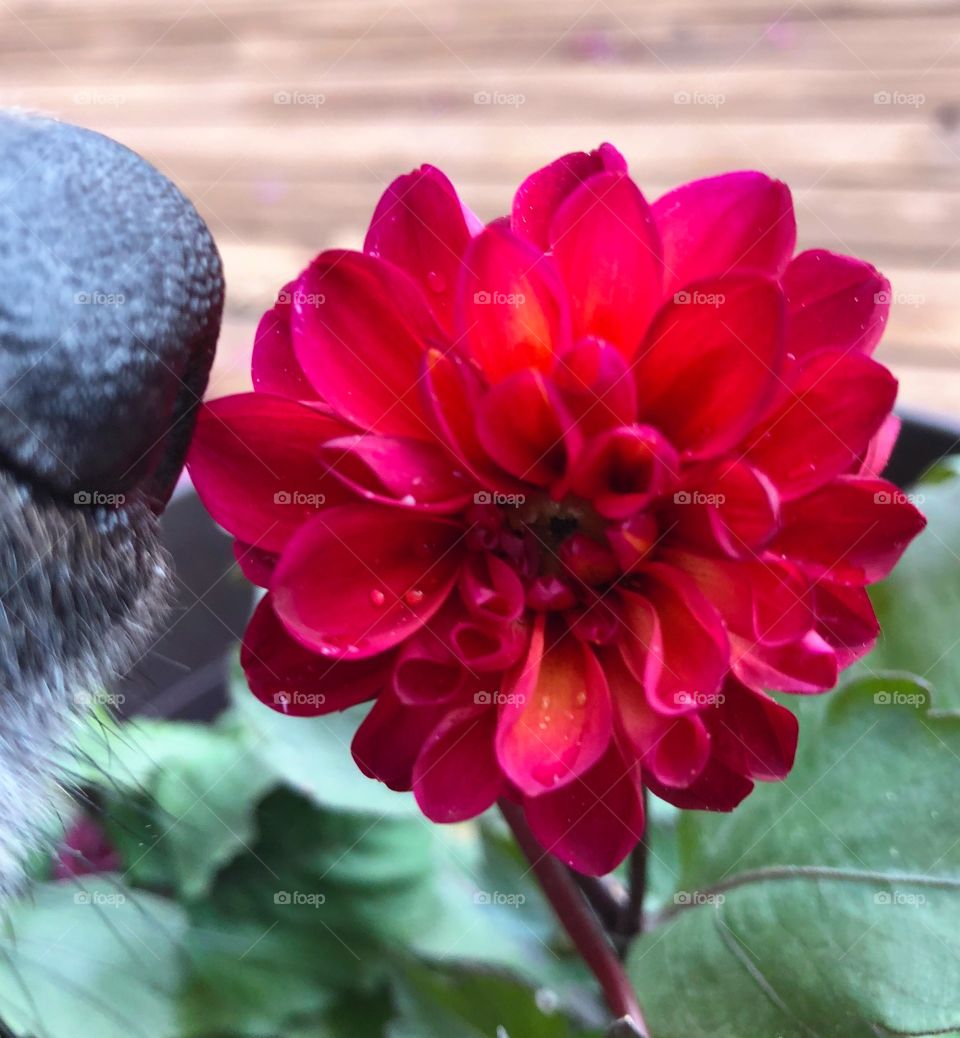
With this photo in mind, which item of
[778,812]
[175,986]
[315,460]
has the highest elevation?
[315,460]

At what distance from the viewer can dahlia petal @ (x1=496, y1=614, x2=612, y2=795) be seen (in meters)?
0.23

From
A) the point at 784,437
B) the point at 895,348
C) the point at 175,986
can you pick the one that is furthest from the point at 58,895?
the point at 895,348

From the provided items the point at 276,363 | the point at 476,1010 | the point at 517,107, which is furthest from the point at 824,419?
the point at 517,107

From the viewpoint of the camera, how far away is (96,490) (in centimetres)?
23

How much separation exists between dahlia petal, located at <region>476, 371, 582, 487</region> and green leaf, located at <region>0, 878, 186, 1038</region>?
0.71 ft

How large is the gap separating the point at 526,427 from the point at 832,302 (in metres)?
0.08

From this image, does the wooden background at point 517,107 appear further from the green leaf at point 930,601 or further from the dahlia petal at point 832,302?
the dahlia petal at point 832,302

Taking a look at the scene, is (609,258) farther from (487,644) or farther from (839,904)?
(839,904)

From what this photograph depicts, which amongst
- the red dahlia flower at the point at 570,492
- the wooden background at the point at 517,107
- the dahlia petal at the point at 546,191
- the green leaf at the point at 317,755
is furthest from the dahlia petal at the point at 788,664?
the wooden background at the point at 517,107

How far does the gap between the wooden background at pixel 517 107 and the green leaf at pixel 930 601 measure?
410 millimetres

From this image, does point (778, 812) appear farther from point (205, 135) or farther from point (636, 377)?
point (205, 135)

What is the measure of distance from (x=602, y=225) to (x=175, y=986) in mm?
327

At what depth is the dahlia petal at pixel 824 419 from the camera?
234 mm

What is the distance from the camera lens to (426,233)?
25 centimetres
